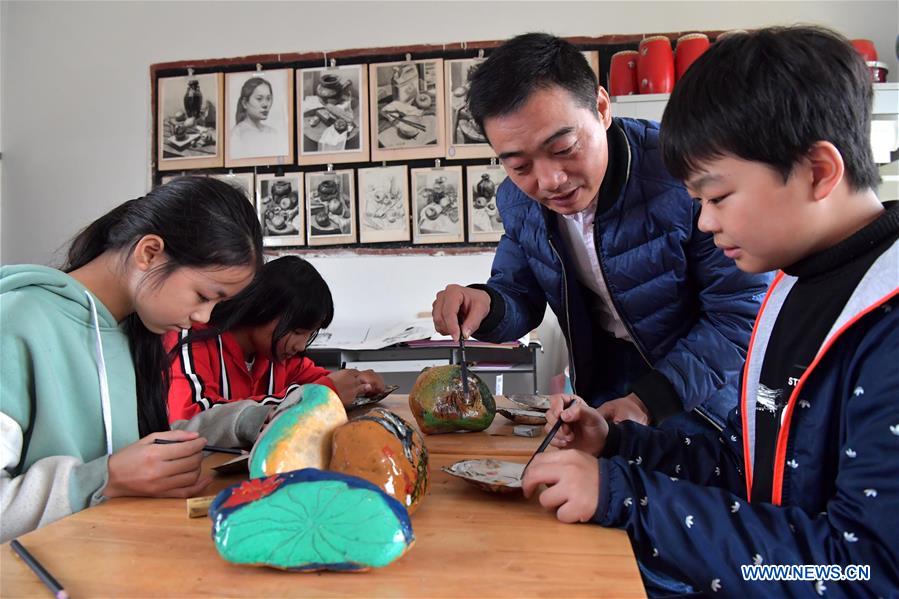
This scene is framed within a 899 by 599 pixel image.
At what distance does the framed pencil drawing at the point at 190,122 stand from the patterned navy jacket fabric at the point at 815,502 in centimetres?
294

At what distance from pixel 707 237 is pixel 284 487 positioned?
1.02 metres

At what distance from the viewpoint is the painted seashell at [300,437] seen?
0.69 metres

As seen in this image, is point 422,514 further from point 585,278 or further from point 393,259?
point 393,259

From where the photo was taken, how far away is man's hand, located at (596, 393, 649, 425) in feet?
3.87

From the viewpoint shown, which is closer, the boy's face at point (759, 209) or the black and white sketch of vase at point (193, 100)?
the boy's face at point (759, 209)

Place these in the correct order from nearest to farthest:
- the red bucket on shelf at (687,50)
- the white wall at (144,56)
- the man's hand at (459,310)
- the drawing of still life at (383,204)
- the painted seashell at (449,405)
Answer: the painted seashell at (449,405), the man's hand at (459,310), the red bucket on shelf at (687,50), the white wall at (144,56), the drawing of still life at (383,204)

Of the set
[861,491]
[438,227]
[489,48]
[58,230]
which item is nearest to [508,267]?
[861,491]

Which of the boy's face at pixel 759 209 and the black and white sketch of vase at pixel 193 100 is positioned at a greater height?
the black and white sketch of vase at pixel 193 100

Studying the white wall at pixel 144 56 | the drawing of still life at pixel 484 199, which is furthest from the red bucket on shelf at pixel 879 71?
the drawing of still life at pixel 484 199

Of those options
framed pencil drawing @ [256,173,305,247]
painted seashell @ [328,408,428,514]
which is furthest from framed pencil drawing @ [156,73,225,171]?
painted seashell @ [328,408,428,514]

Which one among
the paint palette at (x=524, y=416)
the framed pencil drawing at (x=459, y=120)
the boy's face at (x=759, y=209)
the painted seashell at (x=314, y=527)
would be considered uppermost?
the framed pencil drawing at (x=459, y=120)

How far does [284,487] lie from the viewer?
0.60m

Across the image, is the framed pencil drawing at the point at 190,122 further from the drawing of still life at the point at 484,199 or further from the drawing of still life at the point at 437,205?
the drawing of still life at the point at 484,199

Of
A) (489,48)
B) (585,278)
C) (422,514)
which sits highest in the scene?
(489,48)
